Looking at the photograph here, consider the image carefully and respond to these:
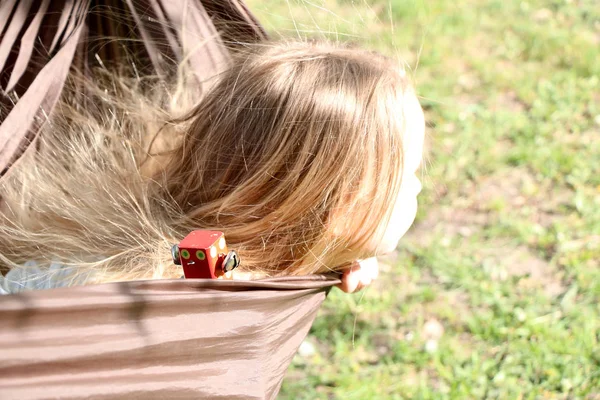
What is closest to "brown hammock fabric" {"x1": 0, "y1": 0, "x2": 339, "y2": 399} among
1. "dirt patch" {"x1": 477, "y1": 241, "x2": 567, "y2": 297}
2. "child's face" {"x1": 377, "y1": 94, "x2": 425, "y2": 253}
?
"child's face" {"x1": 377, "y1": 94, "x2": 425, "y2": 253}

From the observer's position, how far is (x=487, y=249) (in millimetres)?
2783

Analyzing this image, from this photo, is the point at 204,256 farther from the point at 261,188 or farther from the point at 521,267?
the point at 521,267

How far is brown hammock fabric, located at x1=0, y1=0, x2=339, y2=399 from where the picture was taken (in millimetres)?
1270

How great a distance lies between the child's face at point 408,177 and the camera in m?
1.73

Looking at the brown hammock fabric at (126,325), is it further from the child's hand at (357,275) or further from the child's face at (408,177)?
the child's face at (408,177)

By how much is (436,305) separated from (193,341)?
1.37 metres

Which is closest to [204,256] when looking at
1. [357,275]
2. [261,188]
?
[261,188]

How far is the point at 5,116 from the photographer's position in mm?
1909

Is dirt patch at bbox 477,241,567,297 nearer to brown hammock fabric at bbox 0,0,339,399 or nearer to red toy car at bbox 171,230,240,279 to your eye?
brown hammock fabric at bbox 0,0,339,399

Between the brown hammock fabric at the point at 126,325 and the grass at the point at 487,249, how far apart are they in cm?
69

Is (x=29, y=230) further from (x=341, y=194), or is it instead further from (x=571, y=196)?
(x=571, y=196)

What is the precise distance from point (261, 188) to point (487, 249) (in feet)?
4.55

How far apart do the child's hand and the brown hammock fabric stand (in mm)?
81

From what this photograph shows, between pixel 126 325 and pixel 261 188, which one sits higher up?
pixel 261 188
